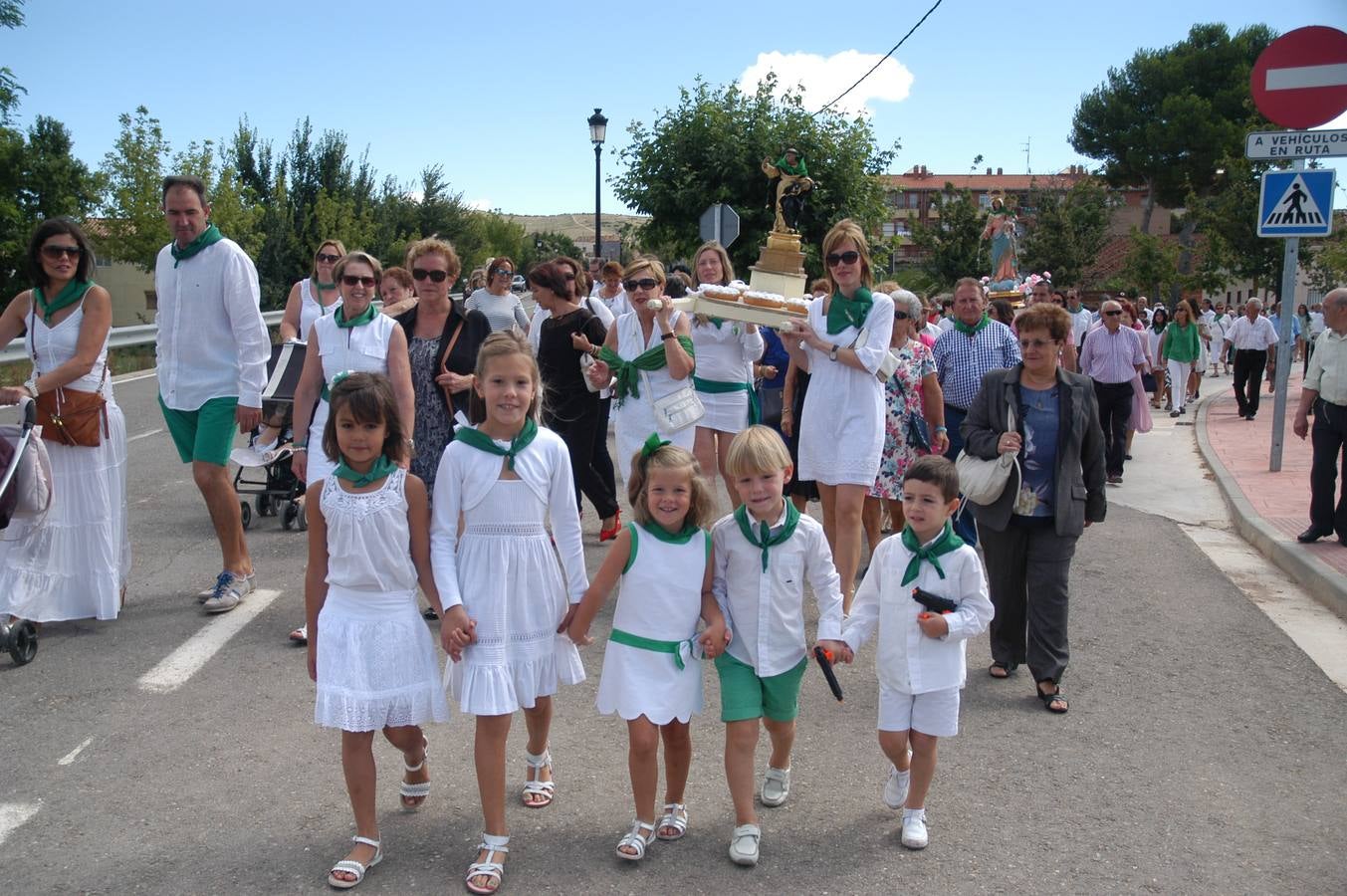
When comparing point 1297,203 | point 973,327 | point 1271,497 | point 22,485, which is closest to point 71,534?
point 22,485

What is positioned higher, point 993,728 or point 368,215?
point 368,215

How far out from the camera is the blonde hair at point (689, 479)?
380 centimetres

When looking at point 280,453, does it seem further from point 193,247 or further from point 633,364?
point 633,364

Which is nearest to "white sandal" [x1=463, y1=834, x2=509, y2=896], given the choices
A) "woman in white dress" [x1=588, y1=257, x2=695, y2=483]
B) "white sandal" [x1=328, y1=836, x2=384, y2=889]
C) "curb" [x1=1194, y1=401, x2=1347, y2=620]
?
"white sandal" [x1=328, y1=836, x2=384, y2=889]

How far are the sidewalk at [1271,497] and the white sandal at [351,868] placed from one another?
6000 mm

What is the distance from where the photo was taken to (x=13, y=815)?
4000mm

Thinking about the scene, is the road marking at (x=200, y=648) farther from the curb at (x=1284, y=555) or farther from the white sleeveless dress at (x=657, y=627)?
the curb at (x=1284, y=555)

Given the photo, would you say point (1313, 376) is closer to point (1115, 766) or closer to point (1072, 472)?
point (1072, 472)

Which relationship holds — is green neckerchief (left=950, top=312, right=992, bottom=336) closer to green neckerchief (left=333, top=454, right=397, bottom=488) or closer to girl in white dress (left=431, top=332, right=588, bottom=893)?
girl in white dress (left=431, top=332, right=588, bottom=893)

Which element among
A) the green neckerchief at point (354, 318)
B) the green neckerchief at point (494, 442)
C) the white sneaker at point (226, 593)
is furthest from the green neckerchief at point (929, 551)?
the white sneaker at point (226, 593)

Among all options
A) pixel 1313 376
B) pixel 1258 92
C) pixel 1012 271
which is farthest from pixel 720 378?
pixel 1012 271

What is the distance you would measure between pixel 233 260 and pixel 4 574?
1.97 metres

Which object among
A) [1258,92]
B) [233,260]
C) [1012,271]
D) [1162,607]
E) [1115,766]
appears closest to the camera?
[1115,766]

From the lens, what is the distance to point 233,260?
636 cm
